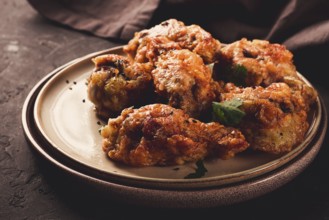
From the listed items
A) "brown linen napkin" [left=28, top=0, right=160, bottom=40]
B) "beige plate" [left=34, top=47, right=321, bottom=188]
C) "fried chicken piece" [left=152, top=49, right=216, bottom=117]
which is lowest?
"brown linen napkin" [left=28, top=0, right=160, bottom=40]

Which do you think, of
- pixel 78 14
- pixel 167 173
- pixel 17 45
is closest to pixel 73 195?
pixel 167 173

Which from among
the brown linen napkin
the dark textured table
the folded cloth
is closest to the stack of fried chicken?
the dark textured table

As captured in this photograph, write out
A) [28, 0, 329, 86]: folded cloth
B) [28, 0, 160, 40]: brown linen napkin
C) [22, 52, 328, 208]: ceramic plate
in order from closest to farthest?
[22, 52, 328, 208]: ceramic plate, [28, 0, 329, 86]: folded cloth, [28, 0, 160, 40]: brown linen napkin

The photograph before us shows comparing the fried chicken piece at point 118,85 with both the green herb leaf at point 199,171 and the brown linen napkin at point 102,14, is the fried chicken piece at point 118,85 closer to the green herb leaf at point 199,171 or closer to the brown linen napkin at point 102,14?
the green herb leaf at point 199,171

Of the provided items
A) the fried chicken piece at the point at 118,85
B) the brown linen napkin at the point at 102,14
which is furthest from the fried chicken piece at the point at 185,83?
the brown linen napkin at the point at 102,14

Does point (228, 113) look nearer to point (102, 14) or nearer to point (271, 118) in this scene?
point (271, 118)

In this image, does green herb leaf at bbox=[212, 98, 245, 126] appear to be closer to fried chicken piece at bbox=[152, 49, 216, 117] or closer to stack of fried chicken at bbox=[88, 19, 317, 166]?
stack of fried chicken at bbox=[88, 19, 317, 166]

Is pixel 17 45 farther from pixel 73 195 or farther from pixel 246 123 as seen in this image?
pixel 246 123
